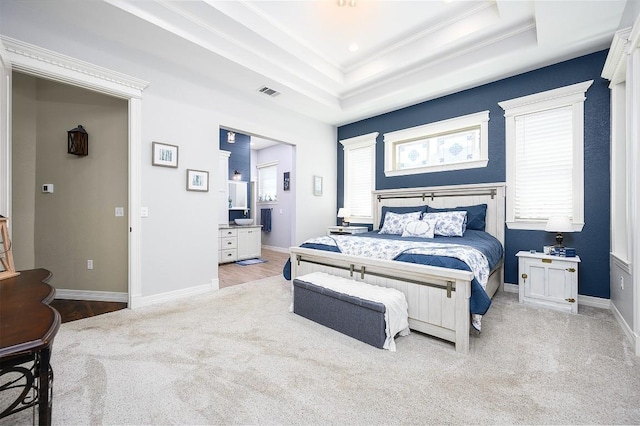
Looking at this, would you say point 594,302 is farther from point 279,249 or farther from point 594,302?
point 279,249

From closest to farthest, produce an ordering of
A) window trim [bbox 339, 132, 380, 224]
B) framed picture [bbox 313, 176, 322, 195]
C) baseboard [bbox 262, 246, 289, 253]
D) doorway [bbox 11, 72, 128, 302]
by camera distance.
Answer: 1. doorway [bbox 11, 72, 128, 302]
2. window trim [bbox 339, 132, 380, 224]
3. framed picture [bbox 313, 176, 322, 195]
4. baseboard [bbox 262, 246, 289, 253]

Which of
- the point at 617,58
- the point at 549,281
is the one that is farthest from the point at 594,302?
the point at 617,58

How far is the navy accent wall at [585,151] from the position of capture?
317cm

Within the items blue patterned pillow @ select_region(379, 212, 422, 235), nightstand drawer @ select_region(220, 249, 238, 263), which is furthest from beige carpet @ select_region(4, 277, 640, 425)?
nightstand drawer @ select_region(220, 249, 238, 263)

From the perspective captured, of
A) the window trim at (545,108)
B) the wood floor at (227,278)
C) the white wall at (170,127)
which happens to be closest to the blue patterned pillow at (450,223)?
the window trim at (545,108)

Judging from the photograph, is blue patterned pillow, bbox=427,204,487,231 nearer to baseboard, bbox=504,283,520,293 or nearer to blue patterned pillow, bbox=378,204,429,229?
blue patterned pillow, bbox=378,204,429,229

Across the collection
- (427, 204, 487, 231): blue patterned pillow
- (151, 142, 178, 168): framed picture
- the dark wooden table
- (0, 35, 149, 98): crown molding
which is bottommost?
the dark wooden table

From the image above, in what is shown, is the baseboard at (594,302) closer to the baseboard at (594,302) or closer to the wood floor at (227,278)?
the baseboard at (594,302)

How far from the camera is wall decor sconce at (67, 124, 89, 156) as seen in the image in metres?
3.34

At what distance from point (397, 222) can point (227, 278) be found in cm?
287

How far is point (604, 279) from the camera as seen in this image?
124 inches

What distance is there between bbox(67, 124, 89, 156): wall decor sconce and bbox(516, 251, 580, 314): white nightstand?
5470mm

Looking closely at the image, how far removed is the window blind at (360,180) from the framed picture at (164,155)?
3.40 m

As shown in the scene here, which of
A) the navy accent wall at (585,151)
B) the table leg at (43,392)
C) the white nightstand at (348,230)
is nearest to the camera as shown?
the table leg at (43,392)
